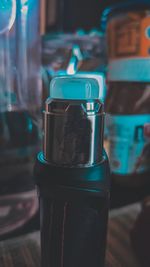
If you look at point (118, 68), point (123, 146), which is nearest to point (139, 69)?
point (118, 68)

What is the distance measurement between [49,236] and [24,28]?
0.32 metres

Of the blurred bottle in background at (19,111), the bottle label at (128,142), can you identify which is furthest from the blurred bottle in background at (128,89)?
the blurred bottle in background at (19,111)

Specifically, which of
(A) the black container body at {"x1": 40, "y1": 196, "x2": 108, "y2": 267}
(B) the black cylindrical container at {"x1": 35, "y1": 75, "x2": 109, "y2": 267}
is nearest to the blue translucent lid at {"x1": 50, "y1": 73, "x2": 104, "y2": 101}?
(B) the black cylindrical container at {"x1": 35, "y1": 75, "x2": 109, "y2": 267}

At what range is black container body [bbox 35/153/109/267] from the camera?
10.8 inches

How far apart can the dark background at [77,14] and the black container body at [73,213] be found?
40cm

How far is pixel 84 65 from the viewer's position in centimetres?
54

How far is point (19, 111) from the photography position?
460mm

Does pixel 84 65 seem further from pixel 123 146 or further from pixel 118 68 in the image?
pixel 123 146

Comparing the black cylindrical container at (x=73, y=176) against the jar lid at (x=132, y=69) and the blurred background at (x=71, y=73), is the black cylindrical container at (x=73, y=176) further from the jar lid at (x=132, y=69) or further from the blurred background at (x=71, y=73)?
the jar lid at (x=132, y=69)

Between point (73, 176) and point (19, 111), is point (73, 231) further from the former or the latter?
point (19, 111)

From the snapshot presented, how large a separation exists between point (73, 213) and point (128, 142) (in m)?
0.26

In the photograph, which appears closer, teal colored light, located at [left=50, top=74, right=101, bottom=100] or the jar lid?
teal colored light, located at [left=50, top=74, right=101, bottom=100]

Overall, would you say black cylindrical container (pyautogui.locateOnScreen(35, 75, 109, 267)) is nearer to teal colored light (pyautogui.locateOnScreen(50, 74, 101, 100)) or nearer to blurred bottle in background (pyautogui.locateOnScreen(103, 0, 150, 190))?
teal colored light (pyautogui.locateOnScreen(50, 74, 101, 100))

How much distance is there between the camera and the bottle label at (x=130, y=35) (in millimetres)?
493
